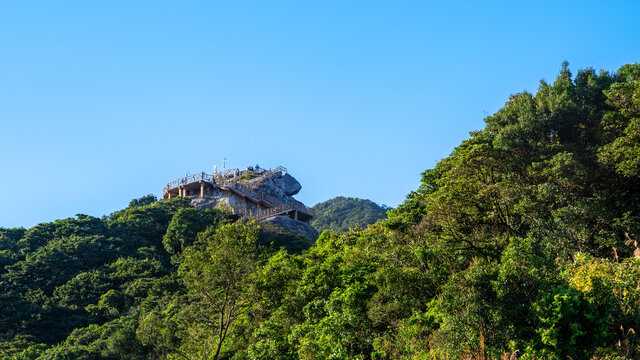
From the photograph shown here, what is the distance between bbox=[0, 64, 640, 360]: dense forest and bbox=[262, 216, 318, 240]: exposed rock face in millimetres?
17717

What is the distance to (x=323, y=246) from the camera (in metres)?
22.9

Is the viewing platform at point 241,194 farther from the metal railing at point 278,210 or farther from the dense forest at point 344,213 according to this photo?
the dense forest at point 344,213

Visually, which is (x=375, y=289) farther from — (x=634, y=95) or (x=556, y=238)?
(x=634, y=95)

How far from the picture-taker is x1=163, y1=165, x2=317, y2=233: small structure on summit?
147 ft

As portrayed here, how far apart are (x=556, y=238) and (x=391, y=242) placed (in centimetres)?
501

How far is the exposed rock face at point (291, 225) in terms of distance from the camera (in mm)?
40906

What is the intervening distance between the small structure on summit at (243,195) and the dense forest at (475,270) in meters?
21.4

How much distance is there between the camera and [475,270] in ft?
38.5

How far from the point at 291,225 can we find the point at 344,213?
1574 inches

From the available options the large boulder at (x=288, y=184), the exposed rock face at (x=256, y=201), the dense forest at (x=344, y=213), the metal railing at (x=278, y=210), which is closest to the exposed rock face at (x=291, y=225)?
the exposed rock face at (x=256, y=201)

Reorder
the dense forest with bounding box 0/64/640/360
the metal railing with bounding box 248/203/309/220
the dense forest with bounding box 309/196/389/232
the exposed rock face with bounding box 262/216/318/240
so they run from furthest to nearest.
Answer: the dense forest with bounding box 309/196/389/232
the metal railing with bounding box 248/203/309/220
the exposed rock face with bounding box 262/216/318/240
the dense forest with bounding box 0/64/640/360

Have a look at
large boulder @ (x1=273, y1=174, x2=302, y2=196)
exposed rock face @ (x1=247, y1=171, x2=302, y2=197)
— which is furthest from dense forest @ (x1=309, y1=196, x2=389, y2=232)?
exposed rock face @ (x1=247, y1=171, x2=302, y2=197)

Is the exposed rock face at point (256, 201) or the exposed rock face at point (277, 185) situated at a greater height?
the exposed rock face at point (277, 185)

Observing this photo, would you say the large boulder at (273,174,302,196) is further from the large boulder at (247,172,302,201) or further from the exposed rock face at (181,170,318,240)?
the exposed rock face at (181,170,318,240)
